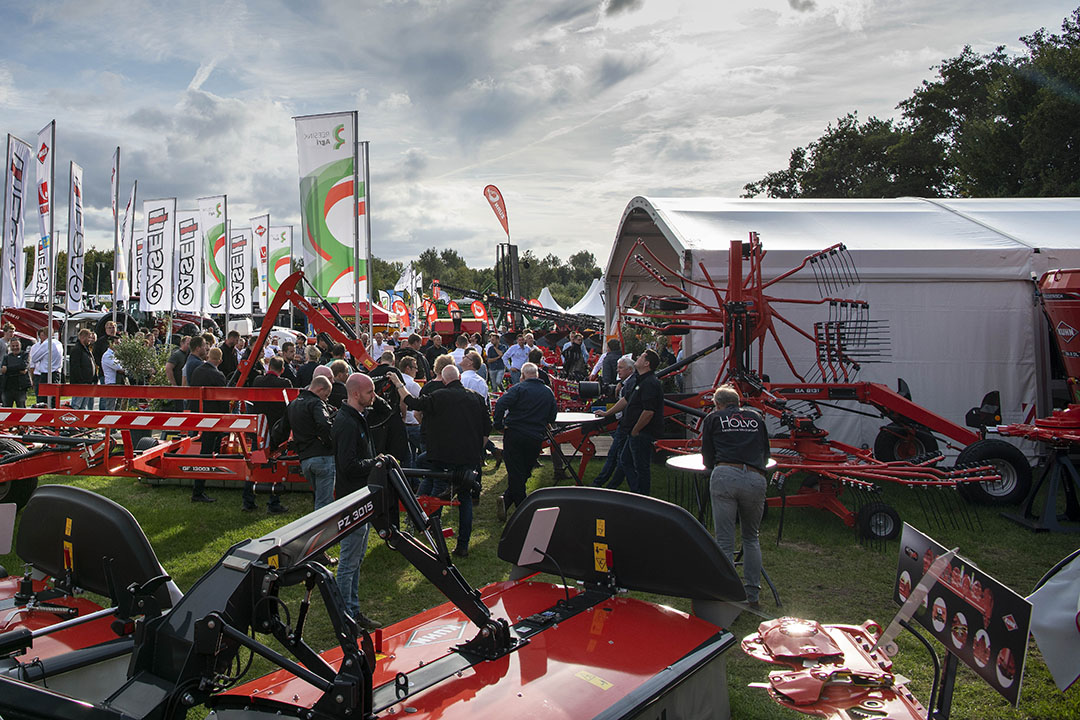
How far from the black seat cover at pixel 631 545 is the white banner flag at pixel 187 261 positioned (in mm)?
19938

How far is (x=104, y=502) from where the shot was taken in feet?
12.0

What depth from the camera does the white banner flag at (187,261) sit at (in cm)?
2125

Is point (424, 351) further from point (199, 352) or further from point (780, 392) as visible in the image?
point (780, 392)

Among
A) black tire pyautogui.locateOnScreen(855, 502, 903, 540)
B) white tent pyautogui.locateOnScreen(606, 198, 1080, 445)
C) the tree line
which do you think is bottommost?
black tire pyautogui.locateOnScreen(855, 502, 903, 540)

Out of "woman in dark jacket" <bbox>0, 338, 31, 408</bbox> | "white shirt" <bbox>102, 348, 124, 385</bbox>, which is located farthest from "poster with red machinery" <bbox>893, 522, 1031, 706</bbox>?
"woman in dark jacket" <bbox>0, 338, 31, 408</bbox>

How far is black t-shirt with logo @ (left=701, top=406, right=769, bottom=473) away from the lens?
219 inches

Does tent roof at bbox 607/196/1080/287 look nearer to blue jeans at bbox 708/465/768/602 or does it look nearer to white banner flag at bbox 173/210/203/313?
blue jeans at bbox 708/465/768/602

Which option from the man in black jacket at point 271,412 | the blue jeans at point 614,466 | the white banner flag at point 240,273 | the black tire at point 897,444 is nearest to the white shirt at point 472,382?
the blue jeans at point 614,466

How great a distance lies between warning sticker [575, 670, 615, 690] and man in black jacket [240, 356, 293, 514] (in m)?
5.95

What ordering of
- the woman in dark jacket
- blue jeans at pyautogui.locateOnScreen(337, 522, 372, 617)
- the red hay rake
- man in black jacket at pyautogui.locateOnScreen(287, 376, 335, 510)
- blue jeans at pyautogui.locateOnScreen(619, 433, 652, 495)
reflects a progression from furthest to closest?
the woman in dark jacket < blue jeans at pyautogui.locateOnScreen(619, 433, 652, 495) < the red hay rake < man in black jacket at pyautogui.locateOnScreen(287, 376, 335, 510) < blue jeans at pyautogui.locateOnScreen(337, 522, 372, 617)

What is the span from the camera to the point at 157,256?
20141 millimetres

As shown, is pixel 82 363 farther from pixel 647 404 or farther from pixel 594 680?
pixel 594 680

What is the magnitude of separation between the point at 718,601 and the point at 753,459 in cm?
207

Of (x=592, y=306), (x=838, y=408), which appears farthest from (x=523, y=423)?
(x=592, y=306)
